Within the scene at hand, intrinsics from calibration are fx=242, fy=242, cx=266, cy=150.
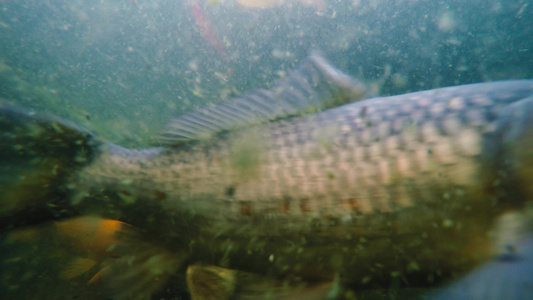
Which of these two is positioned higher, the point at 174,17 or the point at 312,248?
the point at 174,17

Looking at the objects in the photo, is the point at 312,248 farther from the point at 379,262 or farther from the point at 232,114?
the point at 232,114

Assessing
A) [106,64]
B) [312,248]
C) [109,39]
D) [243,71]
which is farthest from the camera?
[106,64]

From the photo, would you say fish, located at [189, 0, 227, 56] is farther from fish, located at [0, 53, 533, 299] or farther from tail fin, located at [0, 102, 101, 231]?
fish, located at [0, 53, 533, 299]

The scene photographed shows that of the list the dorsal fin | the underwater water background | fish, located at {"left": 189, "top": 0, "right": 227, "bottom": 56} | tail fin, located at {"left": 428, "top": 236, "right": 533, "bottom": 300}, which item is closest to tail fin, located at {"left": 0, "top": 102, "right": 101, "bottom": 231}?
the dorsal fin

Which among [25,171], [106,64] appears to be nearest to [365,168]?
[25,171]

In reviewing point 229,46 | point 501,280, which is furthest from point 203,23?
point 501,280

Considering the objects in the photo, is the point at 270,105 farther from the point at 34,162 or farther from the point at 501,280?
the point at 34,162
